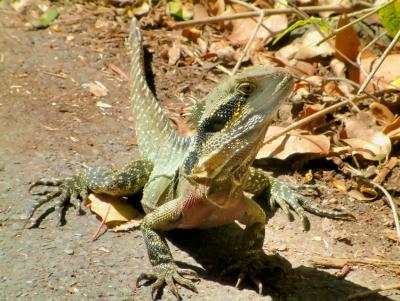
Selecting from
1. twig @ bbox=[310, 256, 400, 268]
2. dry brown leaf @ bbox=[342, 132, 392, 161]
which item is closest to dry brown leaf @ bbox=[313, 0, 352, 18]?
dry brown leaf @ bbox=[342, 132, 392, 161]

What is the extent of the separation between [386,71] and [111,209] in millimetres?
3503

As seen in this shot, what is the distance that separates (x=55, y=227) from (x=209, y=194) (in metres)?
1.52

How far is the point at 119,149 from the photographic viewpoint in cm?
711

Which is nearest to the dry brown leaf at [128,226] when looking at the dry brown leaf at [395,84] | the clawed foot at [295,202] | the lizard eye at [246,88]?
the clawed foot at [295,202]

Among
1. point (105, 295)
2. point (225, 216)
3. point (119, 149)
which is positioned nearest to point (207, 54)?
point (119, 149)

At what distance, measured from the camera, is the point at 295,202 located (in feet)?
20.8

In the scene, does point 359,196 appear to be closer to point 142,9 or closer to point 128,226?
point 128,226

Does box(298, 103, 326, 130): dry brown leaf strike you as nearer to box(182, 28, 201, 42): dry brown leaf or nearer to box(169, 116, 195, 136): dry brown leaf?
box(169, 116, 195, 136): dry brown leaf

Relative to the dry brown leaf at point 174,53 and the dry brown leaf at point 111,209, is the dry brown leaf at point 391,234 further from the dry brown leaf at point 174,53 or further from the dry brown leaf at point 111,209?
the dry brown leaf at point 174,53

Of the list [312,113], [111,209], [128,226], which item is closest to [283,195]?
[312,113]

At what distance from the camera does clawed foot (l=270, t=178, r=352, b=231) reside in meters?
6.20

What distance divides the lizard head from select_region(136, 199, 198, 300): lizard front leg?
475 millimetres

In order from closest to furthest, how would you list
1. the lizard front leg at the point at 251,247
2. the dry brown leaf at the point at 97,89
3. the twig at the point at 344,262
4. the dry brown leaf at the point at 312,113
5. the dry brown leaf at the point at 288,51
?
the lizard front leg at the point at 251,247 → the twig at the point at 344,262 → the dry brown leaf at the point at 312,113 → the dry brown leaf at the point at 97,89 → the dry brown leaf at the point at 288,51

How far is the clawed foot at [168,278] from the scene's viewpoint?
5.02 metres
